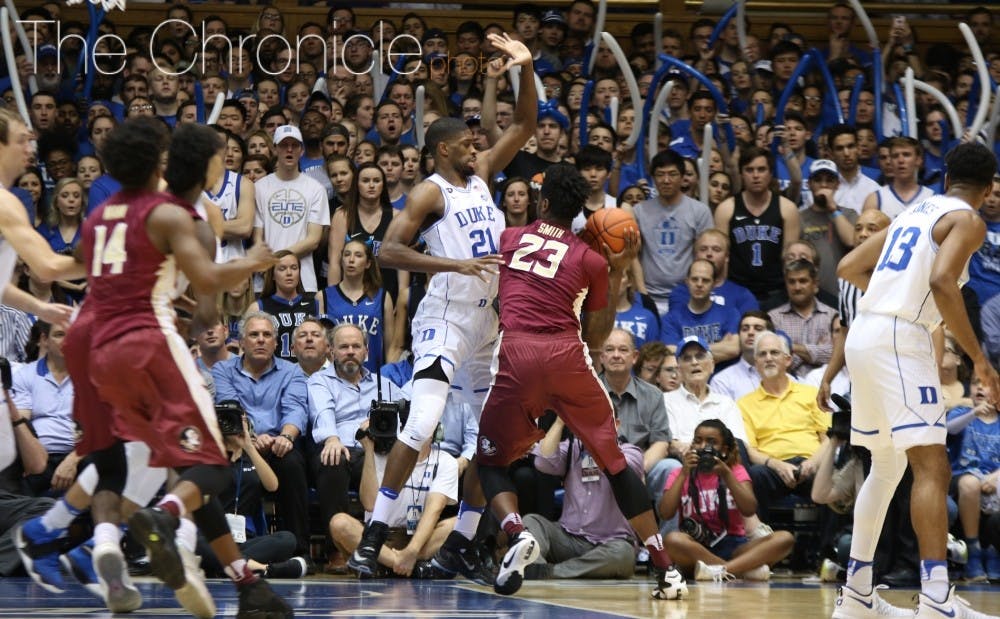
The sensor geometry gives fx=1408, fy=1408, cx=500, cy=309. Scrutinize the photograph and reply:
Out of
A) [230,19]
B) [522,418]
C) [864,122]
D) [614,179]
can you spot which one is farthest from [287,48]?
[522,418]

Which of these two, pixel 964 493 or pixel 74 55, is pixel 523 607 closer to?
pixel 964 493

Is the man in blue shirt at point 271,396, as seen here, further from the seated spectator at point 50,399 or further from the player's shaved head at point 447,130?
the player's shaved head at point 447,130

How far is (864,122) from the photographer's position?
534 inches

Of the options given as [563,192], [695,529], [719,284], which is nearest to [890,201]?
[719,284]

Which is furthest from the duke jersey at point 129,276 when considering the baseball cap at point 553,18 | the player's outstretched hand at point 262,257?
the baseball cap at point 553,18

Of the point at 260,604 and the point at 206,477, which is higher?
the point at 206,477

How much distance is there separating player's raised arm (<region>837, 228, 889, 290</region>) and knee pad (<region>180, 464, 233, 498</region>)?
300 cm

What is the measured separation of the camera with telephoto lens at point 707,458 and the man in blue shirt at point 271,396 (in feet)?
8.53

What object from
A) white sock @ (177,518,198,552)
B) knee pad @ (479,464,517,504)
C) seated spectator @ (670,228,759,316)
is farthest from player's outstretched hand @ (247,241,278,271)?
seated spectator @ (670,228,759,316)

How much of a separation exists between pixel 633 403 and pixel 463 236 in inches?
92.7

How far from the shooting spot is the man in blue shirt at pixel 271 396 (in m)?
9.32

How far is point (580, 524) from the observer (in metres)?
9.20

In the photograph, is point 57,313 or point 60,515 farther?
point 60,515

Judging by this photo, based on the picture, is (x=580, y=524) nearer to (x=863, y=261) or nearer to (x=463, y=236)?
(x=463, y=236)
